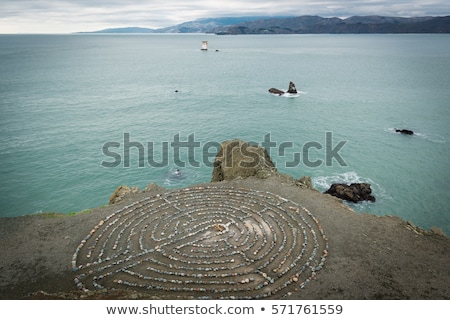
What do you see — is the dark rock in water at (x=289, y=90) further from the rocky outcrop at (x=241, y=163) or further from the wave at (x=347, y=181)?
the rocky outcrop at (x=241, y=163)

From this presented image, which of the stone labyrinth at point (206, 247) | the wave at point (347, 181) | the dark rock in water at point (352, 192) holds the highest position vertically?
the stone labyrinth at point (206, 247)

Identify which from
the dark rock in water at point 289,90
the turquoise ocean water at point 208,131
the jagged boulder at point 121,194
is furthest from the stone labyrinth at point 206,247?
the dark rock in water at point 289,90

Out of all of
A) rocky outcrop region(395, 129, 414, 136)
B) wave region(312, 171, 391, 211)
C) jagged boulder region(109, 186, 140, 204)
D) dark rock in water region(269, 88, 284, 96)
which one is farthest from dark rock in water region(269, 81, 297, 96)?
jagged boulder region(109, 186, 140, 204)

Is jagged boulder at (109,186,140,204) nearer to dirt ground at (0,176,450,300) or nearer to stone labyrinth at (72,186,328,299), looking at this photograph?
dirt ground at (0,176,450,300)

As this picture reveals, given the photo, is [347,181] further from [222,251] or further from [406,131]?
[222,251]

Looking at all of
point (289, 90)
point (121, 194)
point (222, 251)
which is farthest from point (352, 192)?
point (289, 90)

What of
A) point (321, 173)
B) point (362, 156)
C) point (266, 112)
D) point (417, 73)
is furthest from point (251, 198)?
point (417, 73)
